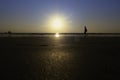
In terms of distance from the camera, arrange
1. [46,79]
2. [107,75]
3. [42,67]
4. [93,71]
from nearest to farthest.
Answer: [46,79]
[107,75]
[93,71]
[42,67]

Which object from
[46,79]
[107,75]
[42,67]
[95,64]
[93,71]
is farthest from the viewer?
[95,64]

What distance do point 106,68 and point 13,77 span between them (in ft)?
13.3

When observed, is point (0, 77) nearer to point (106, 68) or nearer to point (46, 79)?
point (46, 79)

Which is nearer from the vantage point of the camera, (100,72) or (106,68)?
(100,72)

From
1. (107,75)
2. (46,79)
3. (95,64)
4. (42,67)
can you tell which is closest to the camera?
(46,79)

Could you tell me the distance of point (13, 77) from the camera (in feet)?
31.7

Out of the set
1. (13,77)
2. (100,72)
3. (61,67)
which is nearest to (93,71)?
(100,72)

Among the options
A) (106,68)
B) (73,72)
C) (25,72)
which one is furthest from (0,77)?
(106,68)

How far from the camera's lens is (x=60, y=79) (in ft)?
30.6

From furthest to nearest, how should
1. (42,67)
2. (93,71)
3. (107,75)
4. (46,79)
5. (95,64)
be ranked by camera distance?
(95,64)
(42,67)
(93,71)
(107,75)
(46,79)

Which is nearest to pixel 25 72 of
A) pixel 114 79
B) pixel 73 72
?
pixel 73 72

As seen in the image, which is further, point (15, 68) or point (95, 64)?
point (95, 64)

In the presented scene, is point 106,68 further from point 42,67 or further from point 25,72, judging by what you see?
point 25,72

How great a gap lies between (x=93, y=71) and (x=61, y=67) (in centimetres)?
157
